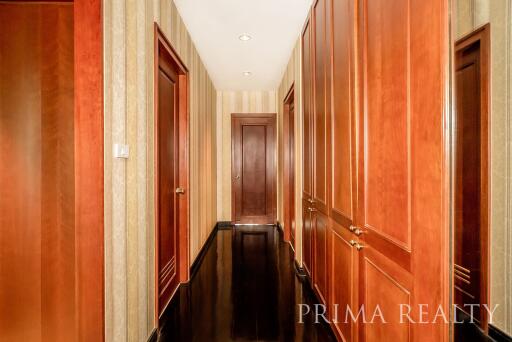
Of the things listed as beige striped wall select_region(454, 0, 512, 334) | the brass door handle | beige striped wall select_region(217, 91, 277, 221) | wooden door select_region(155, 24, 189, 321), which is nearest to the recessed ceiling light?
wooden door select_region(155, 24, 189, 321)

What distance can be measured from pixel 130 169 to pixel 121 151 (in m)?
0.18

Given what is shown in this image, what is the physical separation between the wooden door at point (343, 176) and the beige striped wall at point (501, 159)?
844 millimetres

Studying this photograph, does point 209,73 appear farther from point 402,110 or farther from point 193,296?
point 402,110

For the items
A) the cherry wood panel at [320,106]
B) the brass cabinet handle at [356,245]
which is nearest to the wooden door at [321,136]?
the cherry wood panel at [320,106]

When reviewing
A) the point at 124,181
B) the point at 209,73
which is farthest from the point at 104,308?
the point at 209,73

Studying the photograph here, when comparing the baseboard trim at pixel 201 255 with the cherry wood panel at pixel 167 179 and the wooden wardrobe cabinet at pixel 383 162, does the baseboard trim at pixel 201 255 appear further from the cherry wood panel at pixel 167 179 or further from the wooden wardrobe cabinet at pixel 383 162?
the wooden wardrobe cabinet at pixel 383 162

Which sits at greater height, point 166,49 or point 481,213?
point 166,49

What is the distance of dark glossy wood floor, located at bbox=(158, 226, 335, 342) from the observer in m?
2.05

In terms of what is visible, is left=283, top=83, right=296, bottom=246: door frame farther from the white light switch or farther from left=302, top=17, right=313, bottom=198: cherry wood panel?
the white light switch

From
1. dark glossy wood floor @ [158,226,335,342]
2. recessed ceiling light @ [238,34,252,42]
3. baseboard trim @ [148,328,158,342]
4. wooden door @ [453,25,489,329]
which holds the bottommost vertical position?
dark glossy wood floor @ [158,226,335,342]

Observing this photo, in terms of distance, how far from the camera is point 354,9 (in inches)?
60.4

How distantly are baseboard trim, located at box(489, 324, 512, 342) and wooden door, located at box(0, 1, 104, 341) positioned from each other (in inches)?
70.7

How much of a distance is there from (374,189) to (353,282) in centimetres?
60

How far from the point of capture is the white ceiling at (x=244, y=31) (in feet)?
8.45
